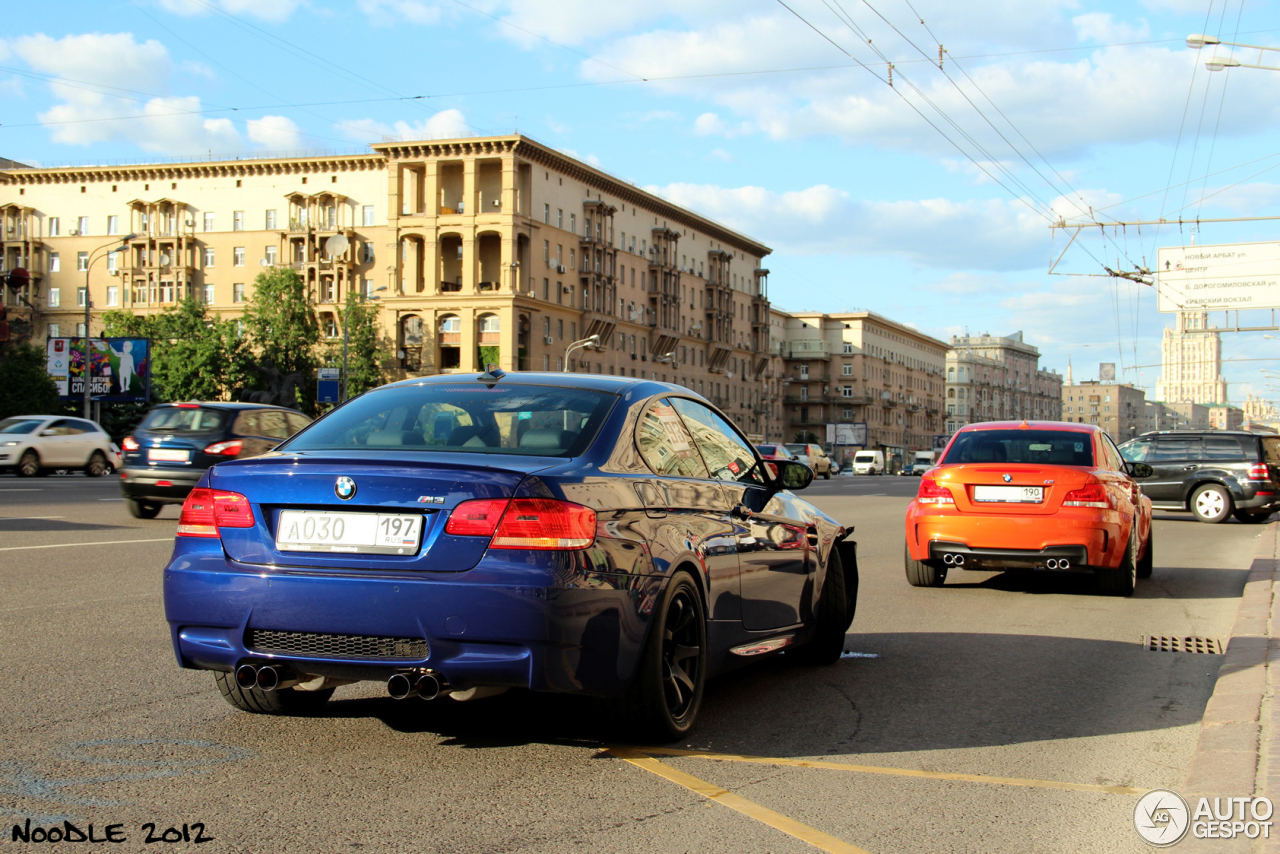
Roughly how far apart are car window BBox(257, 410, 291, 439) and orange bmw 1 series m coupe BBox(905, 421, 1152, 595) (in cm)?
1053

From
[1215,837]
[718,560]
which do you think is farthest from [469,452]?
[1215,837]

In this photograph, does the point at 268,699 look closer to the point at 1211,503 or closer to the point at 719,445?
the point at 719,445

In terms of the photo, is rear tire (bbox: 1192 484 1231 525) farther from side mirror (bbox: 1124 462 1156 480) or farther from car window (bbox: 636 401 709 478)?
car window (bbox: 636 401 709 478)

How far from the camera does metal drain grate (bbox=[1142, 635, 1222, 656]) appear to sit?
8.51 m

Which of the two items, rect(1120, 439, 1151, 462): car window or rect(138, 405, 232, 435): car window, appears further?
rect(1120, 439, 1151, 462): car window

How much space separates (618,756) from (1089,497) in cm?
704

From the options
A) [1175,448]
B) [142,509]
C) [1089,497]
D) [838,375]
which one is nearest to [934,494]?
[1089,497]

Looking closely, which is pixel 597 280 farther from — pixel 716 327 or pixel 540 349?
pixel 716 327

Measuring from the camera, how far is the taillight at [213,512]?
492cm

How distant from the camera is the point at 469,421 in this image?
547 centimetres

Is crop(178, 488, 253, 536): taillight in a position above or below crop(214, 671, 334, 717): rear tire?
above

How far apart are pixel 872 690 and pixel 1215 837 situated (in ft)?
8.75

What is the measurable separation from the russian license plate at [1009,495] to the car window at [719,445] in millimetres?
4954

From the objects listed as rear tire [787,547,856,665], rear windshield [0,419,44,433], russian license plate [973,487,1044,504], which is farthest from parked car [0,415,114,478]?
rear tire [787,547,856,665]
